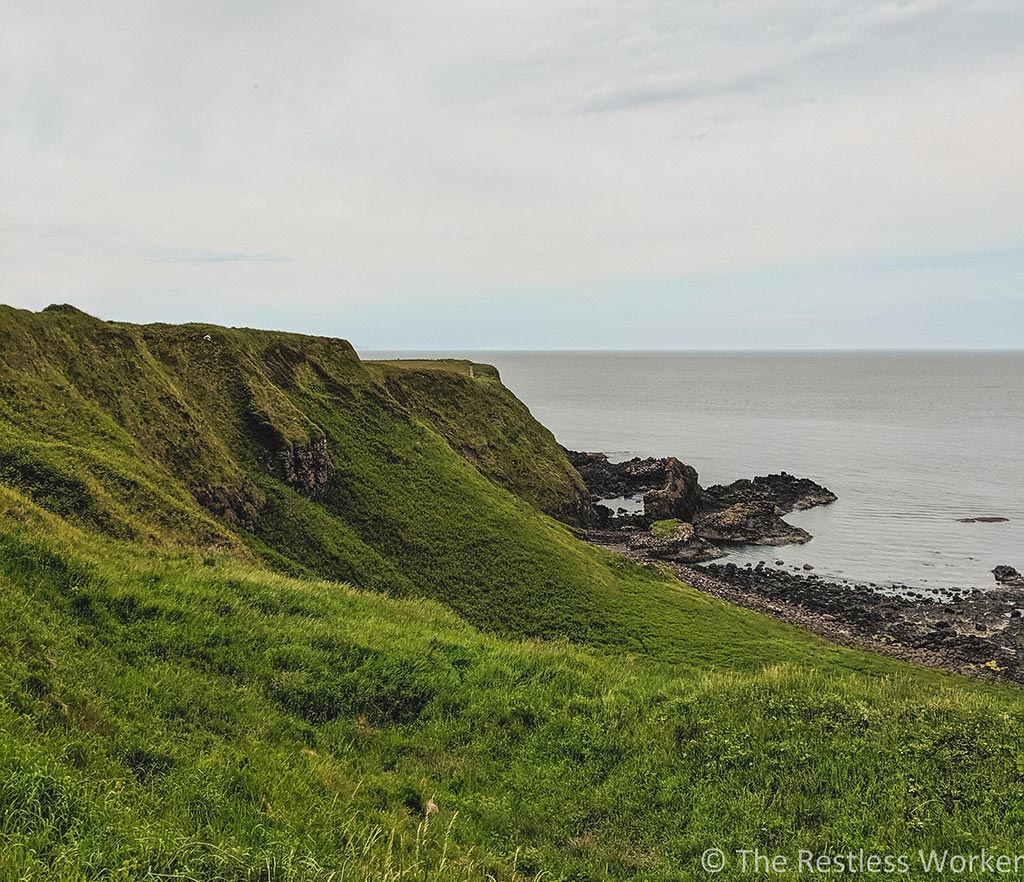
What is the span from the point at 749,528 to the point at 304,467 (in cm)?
4627

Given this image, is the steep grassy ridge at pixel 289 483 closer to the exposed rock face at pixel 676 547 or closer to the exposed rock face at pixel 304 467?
the exposed rock face at pixel 304 467

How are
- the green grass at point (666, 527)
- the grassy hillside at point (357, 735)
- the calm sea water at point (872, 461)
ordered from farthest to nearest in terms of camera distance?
the green grass at point (666, 527) < the calm sea water at point (872, 461) < the grassy hillside at point (357, 735)

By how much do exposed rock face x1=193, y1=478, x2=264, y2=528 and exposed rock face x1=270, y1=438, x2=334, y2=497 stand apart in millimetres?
3658

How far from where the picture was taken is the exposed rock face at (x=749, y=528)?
218 ft

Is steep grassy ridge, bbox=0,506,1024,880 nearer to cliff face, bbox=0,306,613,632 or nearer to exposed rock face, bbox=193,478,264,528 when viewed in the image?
cliff face, bbox=0,306,613,632

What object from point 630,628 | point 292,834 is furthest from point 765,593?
point 292,834

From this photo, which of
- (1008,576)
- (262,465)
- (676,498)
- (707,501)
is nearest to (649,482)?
(707,501)

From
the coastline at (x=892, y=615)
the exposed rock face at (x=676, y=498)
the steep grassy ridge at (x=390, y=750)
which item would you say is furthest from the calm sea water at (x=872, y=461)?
the steep grassy ridge at (x=390, y=750)

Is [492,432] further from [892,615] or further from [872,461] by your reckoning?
[872,461]

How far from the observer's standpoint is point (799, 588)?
171 ft

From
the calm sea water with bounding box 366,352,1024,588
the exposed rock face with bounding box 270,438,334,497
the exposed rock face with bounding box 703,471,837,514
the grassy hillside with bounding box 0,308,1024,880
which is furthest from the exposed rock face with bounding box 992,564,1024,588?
the exposed rock face with bounding box 270,438,334,497

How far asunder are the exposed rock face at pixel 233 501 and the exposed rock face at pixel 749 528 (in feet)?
149

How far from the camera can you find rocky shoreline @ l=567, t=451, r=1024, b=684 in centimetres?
4119

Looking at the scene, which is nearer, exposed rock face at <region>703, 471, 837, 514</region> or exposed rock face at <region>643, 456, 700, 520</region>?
exposed rock face at <region>643, 456, 700, 520</region>
